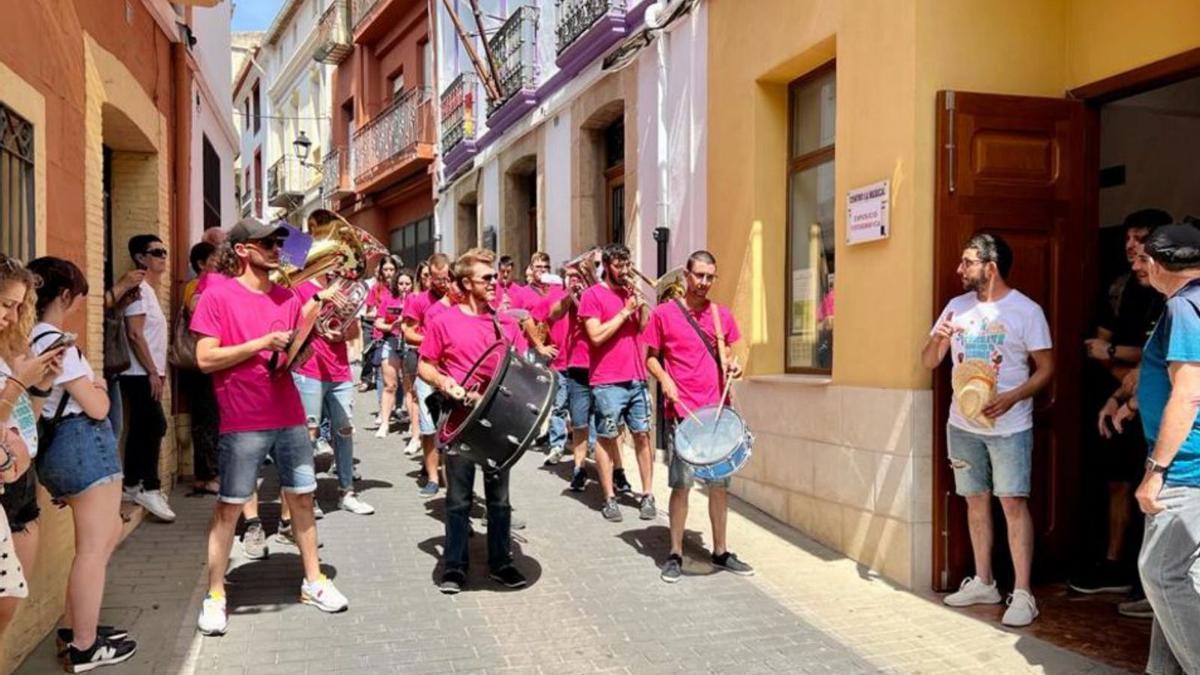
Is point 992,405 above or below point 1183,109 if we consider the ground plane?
below

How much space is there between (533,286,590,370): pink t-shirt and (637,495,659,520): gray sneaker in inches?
47.0

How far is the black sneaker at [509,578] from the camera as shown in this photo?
4.99 meters

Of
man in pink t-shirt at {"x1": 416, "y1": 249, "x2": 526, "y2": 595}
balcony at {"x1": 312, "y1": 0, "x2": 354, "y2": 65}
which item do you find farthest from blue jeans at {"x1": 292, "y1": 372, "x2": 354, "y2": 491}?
balcony at {"x1": 312, "y1": 0, "x2": 354, "y2": 65}

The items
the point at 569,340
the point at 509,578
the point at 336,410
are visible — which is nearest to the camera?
the point at 509,578

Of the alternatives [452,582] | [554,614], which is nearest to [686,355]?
[554,614]

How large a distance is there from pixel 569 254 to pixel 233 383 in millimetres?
7005

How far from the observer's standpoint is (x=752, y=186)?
6.83m

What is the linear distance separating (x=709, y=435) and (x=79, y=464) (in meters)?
3.02

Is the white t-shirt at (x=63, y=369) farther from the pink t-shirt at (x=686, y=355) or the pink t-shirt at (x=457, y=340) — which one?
the pink t-shirt at (x=686, y=355)

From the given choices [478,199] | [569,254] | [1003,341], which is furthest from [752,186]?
[478,199]

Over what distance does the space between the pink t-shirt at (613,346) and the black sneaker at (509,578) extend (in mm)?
1784

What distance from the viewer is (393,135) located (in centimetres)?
1878

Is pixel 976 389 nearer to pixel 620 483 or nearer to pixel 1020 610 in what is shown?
pixel 1020 610

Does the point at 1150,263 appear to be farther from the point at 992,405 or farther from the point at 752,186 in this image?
the point at 752,186
